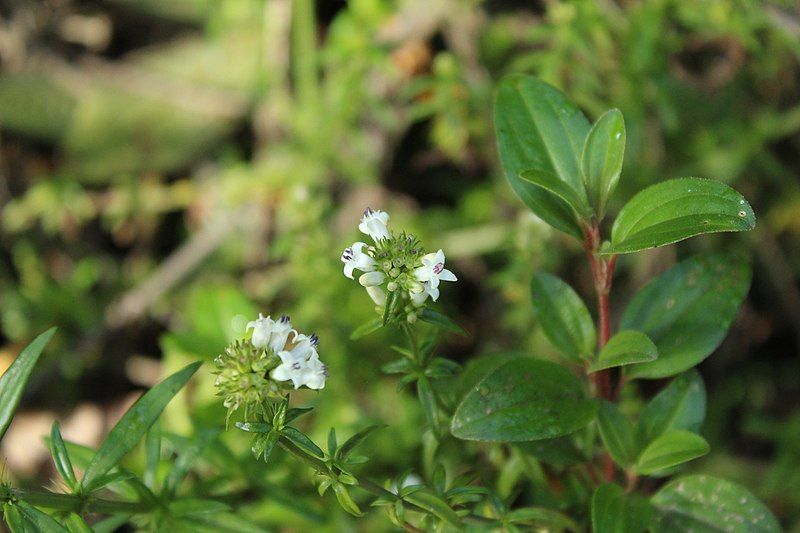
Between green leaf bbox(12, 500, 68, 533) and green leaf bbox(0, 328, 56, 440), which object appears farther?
green leaf bbox(0, 328, 56, 440)

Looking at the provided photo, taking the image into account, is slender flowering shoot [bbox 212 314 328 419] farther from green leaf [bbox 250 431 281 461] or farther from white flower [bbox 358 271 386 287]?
white flower [bbox 358 271 386 287]

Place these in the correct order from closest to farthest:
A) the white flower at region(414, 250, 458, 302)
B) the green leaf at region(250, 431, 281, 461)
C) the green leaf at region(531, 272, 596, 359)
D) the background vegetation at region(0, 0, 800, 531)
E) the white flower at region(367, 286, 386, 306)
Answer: the green leaf at region(250, 431, 281, 461)
the white flower at region(414, 250, 458, 302)
the white flower at region(367, 286, 386, 306)
the green leaf at region(531, 272, 596, 359)
the background vegetation at region(0, 0, 800, 531)

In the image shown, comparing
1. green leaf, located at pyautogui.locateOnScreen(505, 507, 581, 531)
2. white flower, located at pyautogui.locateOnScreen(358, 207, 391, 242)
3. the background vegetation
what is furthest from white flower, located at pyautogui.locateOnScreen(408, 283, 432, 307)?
the background vegetation

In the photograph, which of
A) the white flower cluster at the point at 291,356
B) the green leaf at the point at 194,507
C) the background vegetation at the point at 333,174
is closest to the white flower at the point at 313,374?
the white flower cluster at the point at 291,356

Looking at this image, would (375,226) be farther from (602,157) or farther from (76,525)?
(76,525)

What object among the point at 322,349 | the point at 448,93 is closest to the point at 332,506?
the point at 322,349

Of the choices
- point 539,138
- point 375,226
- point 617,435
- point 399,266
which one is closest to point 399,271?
point 399,266
